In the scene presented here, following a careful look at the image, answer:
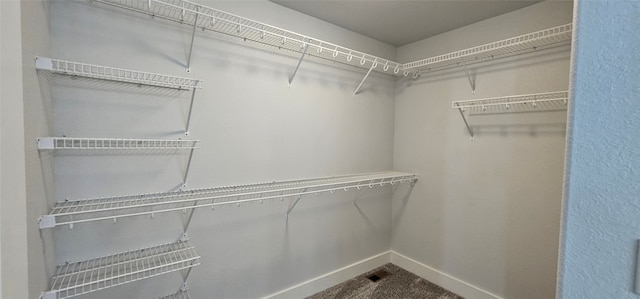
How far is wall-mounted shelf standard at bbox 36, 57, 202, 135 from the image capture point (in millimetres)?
1156

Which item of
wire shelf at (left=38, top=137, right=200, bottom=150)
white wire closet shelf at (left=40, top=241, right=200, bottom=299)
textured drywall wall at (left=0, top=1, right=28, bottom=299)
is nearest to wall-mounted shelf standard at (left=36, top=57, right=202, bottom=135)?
wire shelf at (left=38, top=137, right=200, bottom=150)

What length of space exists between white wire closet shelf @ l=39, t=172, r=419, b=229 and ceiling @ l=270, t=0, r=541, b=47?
4.06 ft

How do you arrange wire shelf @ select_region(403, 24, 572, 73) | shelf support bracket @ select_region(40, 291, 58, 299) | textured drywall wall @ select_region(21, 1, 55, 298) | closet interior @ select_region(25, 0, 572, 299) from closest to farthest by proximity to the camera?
textured drywall wall @ select_region(21, 1, 55, 298) → shelf support bracket @ select_region(40, 291, 58, 299) → closet interior @ select_region(25, 0, 572, 299) → wire shelf @ select_region(403, 24, 572, 73)

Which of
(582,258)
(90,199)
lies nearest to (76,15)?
(90,199)

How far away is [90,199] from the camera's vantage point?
1308mm

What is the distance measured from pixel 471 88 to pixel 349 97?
3.17 feet

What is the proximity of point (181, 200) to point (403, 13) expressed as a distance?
1.91 m

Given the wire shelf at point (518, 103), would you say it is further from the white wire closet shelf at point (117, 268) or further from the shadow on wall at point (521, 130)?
the white wire closet shelf at point (117, 268)

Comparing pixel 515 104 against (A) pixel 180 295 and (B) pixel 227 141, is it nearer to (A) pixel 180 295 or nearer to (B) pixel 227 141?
(B) pixel 227 141

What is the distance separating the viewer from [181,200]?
135 centimetres

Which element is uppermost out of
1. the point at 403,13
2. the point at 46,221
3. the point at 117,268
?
the point at 403,13

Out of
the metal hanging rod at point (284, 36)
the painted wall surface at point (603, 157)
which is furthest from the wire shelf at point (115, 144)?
the painted wall surface at point (603, 157)

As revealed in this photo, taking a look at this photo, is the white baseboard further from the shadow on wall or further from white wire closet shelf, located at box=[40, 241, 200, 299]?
the shadow on wall

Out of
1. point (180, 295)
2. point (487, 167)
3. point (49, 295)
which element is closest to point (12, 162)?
point (49, 295)
